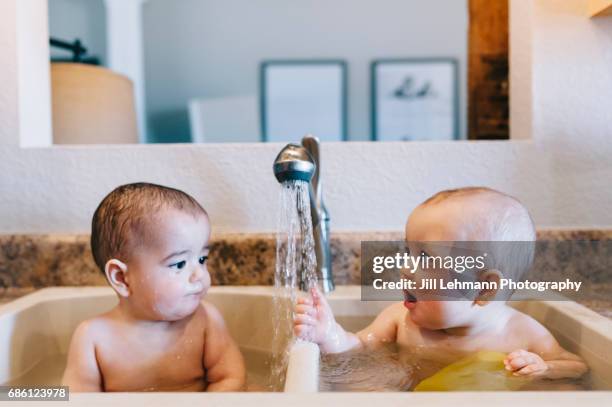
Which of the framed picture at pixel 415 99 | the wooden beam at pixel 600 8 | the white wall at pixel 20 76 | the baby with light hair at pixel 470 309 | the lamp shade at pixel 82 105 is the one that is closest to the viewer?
the baby with light hair at pixel 470 309

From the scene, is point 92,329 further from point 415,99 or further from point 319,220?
point 415,99

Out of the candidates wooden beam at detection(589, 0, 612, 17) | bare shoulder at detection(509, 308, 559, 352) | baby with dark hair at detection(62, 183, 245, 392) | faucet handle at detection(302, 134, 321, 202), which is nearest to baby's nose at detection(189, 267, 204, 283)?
baby with dark hair at detection(62, 183, 245, 392)

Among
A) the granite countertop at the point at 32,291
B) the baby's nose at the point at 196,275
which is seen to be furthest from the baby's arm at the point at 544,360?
the baby's nose at the point at 196,275

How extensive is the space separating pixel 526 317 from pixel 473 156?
0.39 metres

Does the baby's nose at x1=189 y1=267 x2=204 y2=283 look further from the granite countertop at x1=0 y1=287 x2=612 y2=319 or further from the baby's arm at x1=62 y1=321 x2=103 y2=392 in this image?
the granite countertop at x1=0 y1=287 x2=612 y2=319

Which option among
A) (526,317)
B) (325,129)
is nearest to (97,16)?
(325,129)

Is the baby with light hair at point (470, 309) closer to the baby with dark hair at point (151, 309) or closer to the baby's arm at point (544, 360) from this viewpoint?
the baby's arm at point (544, 360)

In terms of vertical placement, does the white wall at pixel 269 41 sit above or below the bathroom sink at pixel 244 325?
above

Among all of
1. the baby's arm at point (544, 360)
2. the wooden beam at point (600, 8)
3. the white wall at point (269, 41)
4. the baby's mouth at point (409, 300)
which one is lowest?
the baby's arm at point (544, 360)

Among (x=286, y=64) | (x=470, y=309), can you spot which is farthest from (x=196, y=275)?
(x=286, y=64)

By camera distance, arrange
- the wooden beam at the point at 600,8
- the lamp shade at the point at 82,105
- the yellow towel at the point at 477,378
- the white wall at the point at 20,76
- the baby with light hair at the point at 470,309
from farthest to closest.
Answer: the lamp shade at the point at 82,105 → the white wall at the point at 20,76 → the wooden beam at the point at 600,8 → the baby with light hair at the point at 470,309 → the yellow towel at the point at 477,378

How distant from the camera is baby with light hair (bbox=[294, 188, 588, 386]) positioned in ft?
2.37

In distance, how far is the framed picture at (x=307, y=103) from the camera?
246 centimetres
